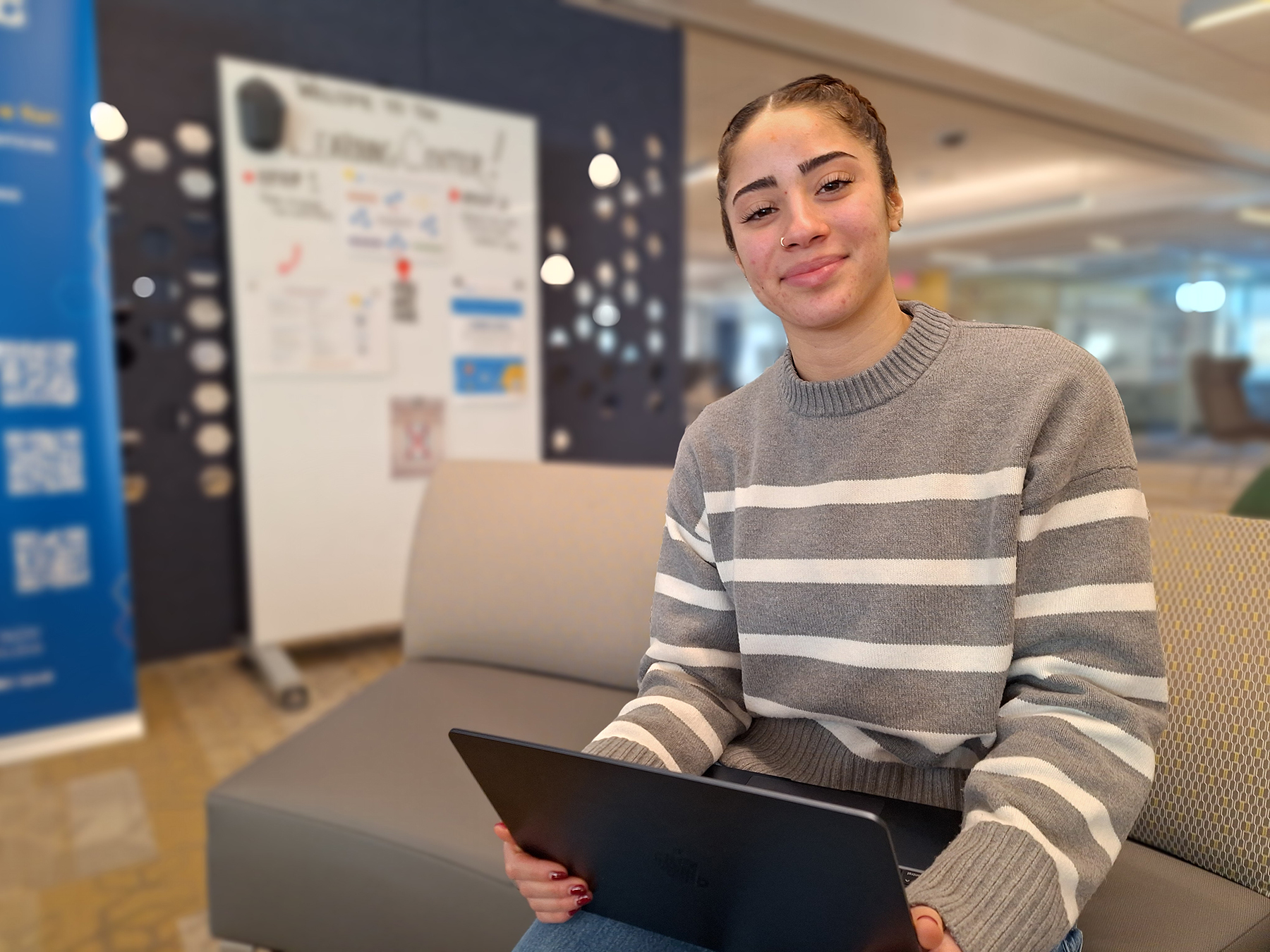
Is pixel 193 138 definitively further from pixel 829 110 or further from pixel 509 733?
pixel 829 110

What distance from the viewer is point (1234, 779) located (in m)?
0.91

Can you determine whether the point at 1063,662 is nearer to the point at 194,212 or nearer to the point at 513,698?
the point at 513,698

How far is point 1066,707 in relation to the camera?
0.75 metres

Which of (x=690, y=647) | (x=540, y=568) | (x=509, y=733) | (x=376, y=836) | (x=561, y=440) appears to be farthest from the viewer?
(x=561, y=440)

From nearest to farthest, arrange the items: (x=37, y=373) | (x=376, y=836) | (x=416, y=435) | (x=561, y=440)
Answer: (x=376, y=836)
(x=37, y=373)
(x=416, y=435)
(x=561, y=440)

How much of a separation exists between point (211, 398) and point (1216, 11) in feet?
12.8

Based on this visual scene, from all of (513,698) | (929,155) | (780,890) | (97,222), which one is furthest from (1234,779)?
(929,155)

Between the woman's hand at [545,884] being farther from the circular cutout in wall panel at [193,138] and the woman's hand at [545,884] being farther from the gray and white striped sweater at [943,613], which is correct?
the circular cutout in wall panel at [193,138]

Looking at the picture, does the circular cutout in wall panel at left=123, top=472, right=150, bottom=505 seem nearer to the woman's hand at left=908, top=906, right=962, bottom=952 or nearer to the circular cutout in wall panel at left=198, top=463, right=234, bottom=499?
the circular cutout in wall panel at left=198, top=463, right=234, bottom=499

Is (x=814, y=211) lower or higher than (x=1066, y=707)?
higher

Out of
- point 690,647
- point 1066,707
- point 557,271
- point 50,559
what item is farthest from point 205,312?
point 1066,707

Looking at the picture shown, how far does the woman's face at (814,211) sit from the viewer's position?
2.64ft

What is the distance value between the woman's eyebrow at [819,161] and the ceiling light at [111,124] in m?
2.24

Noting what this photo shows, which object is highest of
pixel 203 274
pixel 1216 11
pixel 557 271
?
pixel 1216 11
